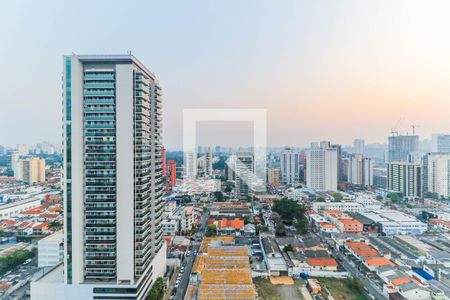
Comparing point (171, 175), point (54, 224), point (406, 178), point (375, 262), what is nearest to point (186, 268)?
point (375, 262)

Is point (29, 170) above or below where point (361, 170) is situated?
above

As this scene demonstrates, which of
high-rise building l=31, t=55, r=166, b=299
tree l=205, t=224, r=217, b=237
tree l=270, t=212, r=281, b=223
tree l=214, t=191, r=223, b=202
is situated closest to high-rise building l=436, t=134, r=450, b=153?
tree l=270, t=212, r=281, b=223

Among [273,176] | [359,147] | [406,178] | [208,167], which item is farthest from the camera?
[359,147]

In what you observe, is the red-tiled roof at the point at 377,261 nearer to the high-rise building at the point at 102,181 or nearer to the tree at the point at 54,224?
the high-rise building at the point at 102,181

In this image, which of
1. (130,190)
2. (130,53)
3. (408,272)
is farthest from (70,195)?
(408,272)

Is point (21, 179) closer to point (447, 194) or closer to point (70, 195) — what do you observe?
point (70, 195)

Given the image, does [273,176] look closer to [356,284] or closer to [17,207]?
[356,284]
